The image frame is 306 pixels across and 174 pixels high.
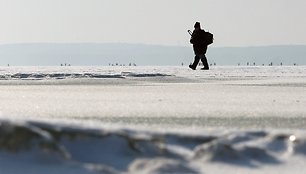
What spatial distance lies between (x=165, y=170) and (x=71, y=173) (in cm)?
26

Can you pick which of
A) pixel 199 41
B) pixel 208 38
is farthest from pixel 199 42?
pixel 208 38

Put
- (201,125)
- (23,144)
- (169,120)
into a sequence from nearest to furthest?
(23,144) < (201,125) < (169,120)

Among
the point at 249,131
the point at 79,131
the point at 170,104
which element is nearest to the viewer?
the point at 79,131

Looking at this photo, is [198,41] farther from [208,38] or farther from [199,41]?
[208,38]

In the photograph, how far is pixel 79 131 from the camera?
195 cm

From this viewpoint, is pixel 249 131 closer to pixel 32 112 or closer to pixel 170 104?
pixel 32 112

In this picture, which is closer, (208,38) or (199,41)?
(199,41)

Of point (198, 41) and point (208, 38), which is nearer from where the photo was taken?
point (198, 41)

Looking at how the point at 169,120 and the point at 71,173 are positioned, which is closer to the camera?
the point at 71,173

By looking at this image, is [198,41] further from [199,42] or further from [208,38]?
[208,38]

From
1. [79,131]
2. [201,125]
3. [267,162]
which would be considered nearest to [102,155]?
[79,131]

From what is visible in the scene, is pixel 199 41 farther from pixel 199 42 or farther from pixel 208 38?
pixel 208 38

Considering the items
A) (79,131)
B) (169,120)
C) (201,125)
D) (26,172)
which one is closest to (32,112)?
(169,120)

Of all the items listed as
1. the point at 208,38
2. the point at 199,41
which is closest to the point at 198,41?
the point at 199,41
